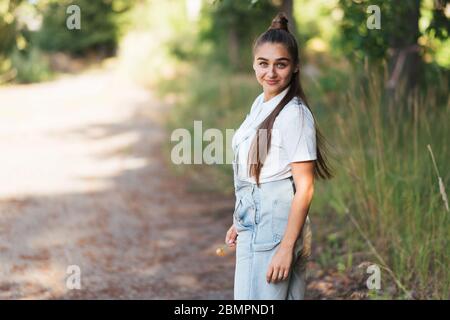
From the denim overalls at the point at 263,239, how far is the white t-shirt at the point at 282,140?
44 millimetres

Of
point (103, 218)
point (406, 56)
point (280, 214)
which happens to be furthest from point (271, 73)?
point (103, 218)

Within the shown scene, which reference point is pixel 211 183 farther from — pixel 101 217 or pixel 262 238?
pixel 262 238

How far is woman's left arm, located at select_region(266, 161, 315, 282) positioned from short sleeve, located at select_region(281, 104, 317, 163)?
1.2 inches

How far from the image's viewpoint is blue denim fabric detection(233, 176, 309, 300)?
2203 millimetres

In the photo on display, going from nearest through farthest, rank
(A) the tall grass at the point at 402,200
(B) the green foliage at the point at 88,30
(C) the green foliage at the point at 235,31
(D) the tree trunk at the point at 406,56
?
1. (A) the tall grass at the point at 402,200
2. (D) the tree trunk at the point at 406,56
3. (C) the green foliage at the point at 235,31
4. (B) the green foliage at the point at 88,30

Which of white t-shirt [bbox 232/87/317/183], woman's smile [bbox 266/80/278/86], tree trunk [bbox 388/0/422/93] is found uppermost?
tree trunk [bbox 388/0/422/93]

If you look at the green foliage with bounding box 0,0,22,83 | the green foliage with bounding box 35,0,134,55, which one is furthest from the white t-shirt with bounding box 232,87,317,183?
the green foliage with bounding box 35,0,134,55

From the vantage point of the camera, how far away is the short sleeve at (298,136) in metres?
2.15

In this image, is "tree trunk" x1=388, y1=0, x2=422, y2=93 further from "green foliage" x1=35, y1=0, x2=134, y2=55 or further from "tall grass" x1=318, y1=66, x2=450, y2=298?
"green foliage" x1=35, y1=0, x2=134, y2=55

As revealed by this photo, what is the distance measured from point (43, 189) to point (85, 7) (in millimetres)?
17547

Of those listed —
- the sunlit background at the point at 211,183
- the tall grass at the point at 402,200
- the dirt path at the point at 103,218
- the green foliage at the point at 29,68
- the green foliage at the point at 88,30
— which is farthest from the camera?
the green foliage at the point at 88,30

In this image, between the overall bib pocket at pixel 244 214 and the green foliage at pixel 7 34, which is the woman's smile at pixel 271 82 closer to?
the overall bib pocket at pixel 244 214

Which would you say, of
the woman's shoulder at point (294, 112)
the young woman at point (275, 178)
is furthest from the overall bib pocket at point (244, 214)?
the woman's shoulder at point (294, 112)
